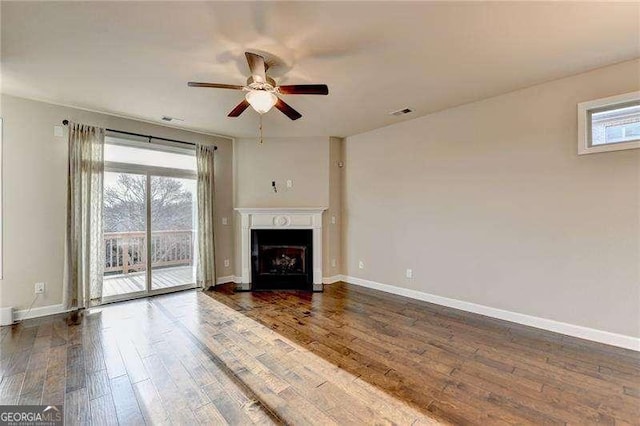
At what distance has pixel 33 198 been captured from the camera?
11.1 feet

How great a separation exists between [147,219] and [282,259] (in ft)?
7.41

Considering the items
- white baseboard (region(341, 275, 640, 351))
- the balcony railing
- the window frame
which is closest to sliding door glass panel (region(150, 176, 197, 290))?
the balcony railing

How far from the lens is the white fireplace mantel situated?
4758 mm

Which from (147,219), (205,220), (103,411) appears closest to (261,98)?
(103,411)

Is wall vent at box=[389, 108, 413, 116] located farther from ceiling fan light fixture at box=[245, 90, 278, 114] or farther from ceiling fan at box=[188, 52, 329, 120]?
ceiling fan light fixture at box=[245, 90, 278, 114]

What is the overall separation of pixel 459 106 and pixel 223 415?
4145 millimetres

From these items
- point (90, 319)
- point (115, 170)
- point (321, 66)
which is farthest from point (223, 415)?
point (115, 170)

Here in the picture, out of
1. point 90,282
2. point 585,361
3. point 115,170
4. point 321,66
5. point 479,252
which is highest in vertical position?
point 321,66

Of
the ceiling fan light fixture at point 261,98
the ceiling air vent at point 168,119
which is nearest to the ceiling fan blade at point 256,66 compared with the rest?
the ceiling fan light fixture at point 261,98

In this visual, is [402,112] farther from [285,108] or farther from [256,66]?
[256,66]

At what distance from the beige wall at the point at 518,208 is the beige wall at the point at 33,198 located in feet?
14.7

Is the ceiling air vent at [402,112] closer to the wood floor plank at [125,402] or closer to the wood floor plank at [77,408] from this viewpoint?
the wood floor plank at [125,402]

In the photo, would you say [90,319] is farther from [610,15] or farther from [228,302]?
[610,15]

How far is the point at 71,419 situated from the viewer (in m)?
1.72
